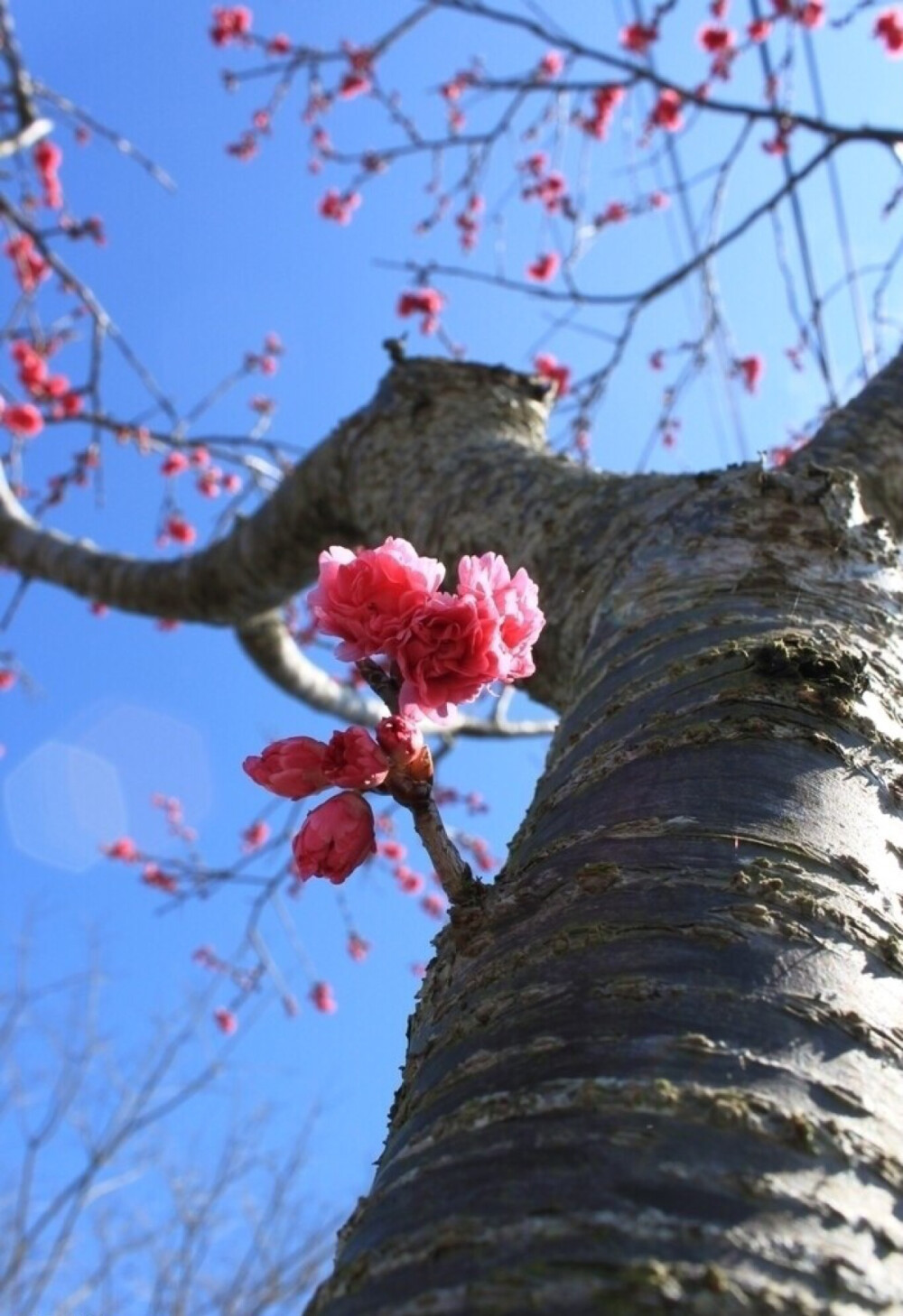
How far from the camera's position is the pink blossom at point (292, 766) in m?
1.04

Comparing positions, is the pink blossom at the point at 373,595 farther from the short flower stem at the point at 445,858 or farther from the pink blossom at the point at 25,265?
the pink blossom at the point at 25,265

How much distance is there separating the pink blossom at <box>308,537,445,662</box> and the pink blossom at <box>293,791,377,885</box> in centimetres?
16

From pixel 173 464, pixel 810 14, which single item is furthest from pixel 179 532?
pixel 810 14

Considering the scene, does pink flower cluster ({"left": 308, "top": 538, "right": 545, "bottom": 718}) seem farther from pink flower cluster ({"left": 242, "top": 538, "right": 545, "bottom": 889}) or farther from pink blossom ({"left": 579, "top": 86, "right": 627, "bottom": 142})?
pink blossom ({"left": 579, "top": 86, "right": 627, "bottom": 142})

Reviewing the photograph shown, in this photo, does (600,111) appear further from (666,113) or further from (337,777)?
(337,777)

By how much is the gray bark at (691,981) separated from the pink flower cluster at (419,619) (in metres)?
0.18

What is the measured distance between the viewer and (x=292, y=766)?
1.04 meters

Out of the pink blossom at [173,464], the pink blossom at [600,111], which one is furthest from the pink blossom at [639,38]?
the pink blossom at [173,464]

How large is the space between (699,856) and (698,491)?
954 millimetres

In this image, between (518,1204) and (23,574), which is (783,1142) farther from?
(23,574)

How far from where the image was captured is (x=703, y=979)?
76 centimetres

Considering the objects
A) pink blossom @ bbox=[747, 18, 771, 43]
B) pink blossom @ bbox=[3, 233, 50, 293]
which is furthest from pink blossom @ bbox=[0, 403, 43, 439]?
pink blossom @ bbox=[747, 18, 771, 43]

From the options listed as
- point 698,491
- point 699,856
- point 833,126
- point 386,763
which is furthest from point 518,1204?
point 833,126

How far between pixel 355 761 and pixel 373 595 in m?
0.18
